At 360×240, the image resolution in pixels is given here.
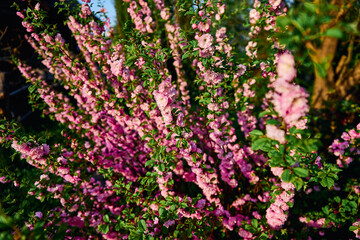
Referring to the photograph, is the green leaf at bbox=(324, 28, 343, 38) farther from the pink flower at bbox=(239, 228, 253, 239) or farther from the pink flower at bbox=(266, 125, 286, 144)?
the pink flower at bbox=(239, 228, 253, 239)

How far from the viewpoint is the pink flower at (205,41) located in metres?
1.74

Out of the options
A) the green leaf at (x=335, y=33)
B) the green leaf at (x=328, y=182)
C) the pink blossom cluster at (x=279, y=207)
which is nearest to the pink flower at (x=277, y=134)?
the green leaf at (x=335, y=33)

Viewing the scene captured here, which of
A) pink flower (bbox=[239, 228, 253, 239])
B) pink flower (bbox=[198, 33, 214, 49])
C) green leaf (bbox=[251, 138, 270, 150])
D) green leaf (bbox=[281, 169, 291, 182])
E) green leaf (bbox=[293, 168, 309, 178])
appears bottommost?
pink flower (bbox=[239, 228, 253, 239])

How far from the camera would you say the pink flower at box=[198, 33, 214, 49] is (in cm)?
174

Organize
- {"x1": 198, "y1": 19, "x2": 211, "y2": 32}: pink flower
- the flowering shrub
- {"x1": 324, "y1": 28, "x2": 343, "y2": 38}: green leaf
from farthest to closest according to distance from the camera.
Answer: {"x1": 198, "y1": 19, "x2": 211, "y2": 32}: pink flower → the flowering shrub → {"x1": 324, "y1": 28, "x2": 343, "y2": 38}: green leaf

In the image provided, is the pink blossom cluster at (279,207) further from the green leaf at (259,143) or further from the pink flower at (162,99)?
the pink flower at (162,99)

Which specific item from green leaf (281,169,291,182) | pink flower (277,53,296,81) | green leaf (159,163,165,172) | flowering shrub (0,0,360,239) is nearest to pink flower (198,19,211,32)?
flowering shrub (0,0,360,239)

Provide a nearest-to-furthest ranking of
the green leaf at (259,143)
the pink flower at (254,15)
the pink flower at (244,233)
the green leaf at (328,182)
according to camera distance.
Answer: the green leaf at (259,143) → the green leaf at (328,182) → the pink flower at (244,233) → the pink flower at (254,15)

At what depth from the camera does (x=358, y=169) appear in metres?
3.74

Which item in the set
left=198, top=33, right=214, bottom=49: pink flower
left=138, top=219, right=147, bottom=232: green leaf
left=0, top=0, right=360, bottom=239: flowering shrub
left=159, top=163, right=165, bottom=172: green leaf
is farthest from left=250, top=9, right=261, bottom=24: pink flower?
left=138, top=219, right=147, bottom=232: green leaf

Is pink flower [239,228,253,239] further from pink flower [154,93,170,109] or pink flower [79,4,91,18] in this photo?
pink flower [79,4,91,18]

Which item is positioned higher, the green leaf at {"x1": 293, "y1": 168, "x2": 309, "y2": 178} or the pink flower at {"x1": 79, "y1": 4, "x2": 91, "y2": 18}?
the pink flower at {"x1": 79, "y1": 4, "x2": 91, "y2": 18}

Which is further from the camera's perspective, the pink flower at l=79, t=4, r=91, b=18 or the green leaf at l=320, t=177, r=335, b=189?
the pink flower at l=79, t=4, r=91, b=18

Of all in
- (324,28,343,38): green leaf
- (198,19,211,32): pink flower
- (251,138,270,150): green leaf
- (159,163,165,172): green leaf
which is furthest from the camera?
(198,19,211,32): pink flower
